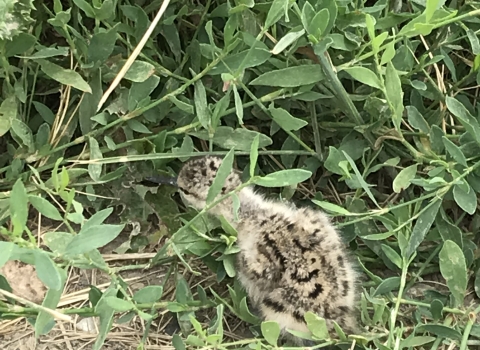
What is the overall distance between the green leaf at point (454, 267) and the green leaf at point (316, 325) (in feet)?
1.16

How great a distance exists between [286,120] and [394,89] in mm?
306

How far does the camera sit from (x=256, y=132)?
1688mm

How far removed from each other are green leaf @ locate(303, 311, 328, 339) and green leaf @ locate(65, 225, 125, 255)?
51 centimetres

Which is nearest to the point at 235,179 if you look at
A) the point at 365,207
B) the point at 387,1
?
the point at 365,207

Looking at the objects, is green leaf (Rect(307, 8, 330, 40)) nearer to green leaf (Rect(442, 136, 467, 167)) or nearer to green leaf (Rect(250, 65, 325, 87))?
green leaf (Rect(250, 65, 325, 87))

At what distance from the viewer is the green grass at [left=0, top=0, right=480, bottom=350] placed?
59.9 inches

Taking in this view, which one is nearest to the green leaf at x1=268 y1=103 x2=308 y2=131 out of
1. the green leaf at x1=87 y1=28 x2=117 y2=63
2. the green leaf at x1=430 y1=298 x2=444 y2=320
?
the green leaf at x1=87 y1=28 x2=117 y2=63

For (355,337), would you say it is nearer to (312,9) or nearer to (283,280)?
(283,280)

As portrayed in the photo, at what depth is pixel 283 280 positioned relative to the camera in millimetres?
1612

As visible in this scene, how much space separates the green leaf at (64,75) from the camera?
1.64 m

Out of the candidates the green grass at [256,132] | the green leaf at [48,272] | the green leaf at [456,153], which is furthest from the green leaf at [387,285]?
the green leaf at [48,272]

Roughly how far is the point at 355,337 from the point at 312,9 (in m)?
0.83

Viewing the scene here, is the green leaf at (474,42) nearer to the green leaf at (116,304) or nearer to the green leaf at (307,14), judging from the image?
the green leaf at (307,14)

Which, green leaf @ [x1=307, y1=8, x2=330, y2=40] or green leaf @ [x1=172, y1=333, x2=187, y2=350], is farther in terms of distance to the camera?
green leaf @ [x1=172, y1=333, x2=187, y2=350]
